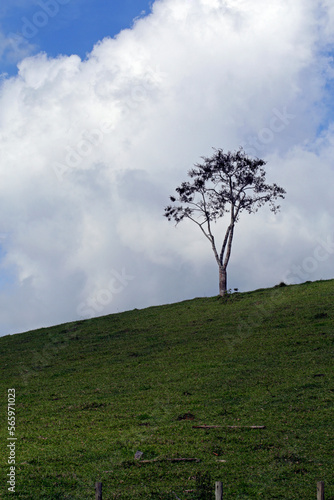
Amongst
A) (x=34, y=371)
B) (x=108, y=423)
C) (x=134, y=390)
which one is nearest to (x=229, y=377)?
(x=134, y=390)

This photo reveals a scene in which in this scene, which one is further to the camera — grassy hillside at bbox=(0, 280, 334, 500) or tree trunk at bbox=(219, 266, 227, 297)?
tree trunk at bbox=(219, 266, 227, 297)

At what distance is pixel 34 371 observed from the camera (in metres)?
33.1

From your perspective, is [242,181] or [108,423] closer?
[108,423]

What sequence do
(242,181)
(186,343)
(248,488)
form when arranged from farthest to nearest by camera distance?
(242,181) < (186,343) < (248,488)

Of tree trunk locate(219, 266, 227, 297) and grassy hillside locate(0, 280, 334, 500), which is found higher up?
tree trunk locate(219, 266, 227, 297)

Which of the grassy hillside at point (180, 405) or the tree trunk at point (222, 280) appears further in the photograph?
the tree trunk at point (222, 280)

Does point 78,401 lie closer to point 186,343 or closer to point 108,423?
point 108,423

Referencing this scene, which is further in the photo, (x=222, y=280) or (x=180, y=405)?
(x=222, y=280)

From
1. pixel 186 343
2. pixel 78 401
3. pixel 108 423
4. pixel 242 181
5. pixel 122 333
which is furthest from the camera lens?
pixel 242 181

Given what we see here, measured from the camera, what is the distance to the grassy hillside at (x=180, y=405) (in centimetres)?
1534

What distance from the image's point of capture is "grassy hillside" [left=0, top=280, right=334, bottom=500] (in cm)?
1534

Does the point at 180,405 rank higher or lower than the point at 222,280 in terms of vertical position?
lower

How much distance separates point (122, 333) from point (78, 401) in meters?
16.7

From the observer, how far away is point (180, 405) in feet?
72.8
